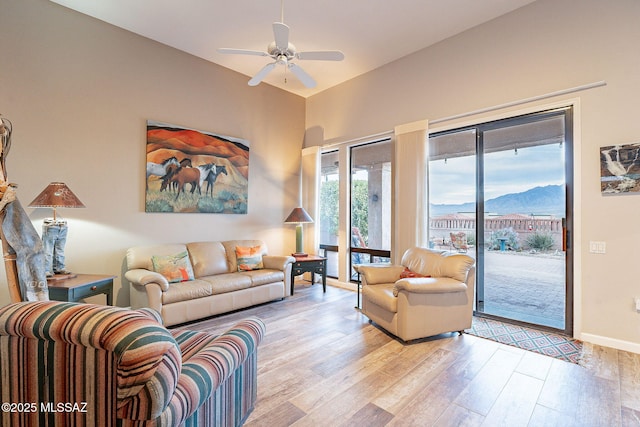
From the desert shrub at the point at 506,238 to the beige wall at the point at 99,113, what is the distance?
3703 mm

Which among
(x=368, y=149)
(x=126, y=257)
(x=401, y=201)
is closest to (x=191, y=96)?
(x=126, y=257)

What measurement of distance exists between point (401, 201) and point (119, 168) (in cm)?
382

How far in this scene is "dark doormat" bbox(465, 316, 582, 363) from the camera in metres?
2.73

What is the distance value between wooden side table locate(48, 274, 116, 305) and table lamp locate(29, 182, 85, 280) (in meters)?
0.17

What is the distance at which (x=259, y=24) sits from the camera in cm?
365

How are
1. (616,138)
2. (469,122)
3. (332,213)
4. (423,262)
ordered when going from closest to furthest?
(616,138) → (423,262) → (469,122) → (332,213)

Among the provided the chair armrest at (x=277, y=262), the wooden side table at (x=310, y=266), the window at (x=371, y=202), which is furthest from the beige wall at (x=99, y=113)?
the window at (x=371, y=202)

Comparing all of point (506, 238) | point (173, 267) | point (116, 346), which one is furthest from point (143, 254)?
point (506, 238)

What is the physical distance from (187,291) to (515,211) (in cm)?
396

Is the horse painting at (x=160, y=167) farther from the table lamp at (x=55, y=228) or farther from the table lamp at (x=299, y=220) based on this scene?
the table lamp at (x=299, y=220)

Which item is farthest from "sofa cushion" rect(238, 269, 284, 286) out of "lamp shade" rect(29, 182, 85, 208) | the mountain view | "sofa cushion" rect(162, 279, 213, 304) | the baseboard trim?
the baseboard trim

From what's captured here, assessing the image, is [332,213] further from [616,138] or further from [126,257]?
[616,138]

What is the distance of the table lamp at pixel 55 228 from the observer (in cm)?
279

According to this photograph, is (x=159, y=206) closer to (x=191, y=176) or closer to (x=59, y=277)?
(x=191, y=176)
